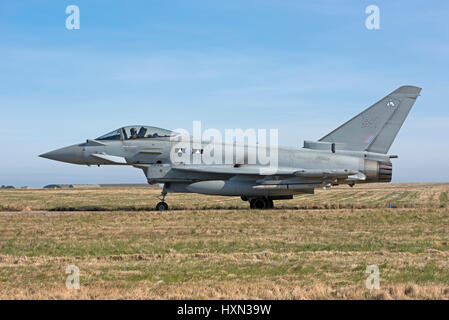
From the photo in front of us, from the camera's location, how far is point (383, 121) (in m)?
22.3

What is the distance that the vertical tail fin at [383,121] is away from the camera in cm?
2231

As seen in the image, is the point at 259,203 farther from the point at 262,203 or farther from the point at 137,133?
the point at 137,133

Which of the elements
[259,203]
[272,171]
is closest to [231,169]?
[272,171]

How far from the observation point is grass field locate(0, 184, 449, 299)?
265 inches

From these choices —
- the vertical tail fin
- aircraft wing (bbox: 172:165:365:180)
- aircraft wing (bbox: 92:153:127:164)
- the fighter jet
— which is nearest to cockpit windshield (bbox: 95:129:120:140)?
the fighter jet

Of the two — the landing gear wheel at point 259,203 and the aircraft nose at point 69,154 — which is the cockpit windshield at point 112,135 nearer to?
the aircraft nose at point 69,154

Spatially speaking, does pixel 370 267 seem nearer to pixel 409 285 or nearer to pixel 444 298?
pixel 409 285

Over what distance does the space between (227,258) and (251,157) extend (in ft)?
42.9

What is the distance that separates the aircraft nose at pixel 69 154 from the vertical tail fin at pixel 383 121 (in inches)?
468

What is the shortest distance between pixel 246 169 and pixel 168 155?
3.43m

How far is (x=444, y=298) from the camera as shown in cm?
624

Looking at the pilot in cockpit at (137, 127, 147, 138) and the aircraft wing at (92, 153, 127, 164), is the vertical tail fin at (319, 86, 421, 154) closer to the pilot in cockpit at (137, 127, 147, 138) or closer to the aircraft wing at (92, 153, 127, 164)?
the pilot in cockpit at (137, 127, 147, 138)

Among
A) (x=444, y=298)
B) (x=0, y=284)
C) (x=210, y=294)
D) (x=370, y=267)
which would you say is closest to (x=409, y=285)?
(x=444, y=298)

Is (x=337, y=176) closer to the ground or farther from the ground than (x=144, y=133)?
closer to the ground
